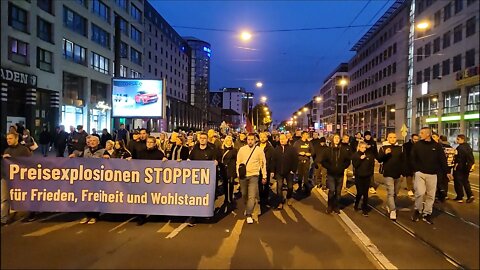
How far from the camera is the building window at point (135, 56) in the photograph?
201 ft

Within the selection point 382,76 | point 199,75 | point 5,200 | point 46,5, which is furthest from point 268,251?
point 199,75

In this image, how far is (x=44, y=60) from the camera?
36.5 meters

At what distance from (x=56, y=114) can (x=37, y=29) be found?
712 cm

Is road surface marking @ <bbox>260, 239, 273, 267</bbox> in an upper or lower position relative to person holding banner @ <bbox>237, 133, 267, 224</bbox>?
lower

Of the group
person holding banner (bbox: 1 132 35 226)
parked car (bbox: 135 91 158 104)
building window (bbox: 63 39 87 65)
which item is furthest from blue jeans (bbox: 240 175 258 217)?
building window (bbox: 63 39 87 65)

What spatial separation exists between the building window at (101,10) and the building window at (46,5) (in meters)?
9.86

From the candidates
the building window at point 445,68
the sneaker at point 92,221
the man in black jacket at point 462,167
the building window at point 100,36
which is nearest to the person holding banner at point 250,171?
the sneaker at point 92,221

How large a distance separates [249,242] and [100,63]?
1777 inches

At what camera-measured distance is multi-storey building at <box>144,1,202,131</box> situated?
253ft

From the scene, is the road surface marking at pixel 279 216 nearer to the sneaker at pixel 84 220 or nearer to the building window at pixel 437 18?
the sneaker at pixel 84 220

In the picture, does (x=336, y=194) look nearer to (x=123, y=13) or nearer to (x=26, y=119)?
(x=26, y=119)

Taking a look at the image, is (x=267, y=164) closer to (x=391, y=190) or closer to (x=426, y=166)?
(x=391, y=190)

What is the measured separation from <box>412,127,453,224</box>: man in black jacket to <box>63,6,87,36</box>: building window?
3754 cm

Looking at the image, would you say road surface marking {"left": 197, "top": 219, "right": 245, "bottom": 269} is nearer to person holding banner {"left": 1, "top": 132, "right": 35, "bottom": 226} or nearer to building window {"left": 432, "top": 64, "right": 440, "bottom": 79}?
person holding banner {"left": 1, "top": 132, "right": 35, "bottom": 226}
